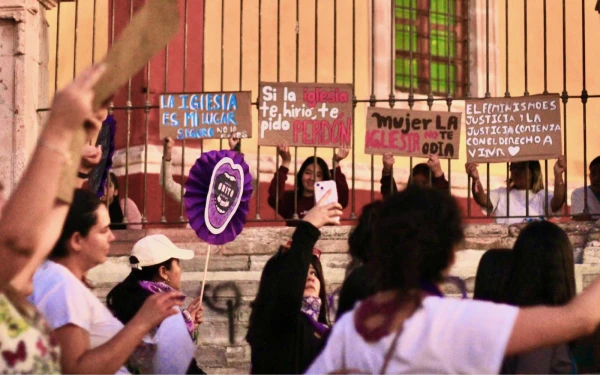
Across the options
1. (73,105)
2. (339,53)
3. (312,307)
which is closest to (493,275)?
(312,307)

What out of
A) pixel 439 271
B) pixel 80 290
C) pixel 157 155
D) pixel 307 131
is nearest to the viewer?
pixel 439 271

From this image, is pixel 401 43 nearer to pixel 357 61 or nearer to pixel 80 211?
pixel 357 61

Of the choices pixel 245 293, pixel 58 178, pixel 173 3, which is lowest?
pixel 245 293

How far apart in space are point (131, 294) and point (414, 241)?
263cm

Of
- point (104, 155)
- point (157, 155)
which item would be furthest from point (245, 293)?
point (157, 155)

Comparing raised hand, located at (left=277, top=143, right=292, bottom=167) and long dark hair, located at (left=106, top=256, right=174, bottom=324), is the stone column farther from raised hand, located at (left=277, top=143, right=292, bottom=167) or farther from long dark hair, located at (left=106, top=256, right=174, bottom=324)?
long dark hair, located at (left=106, top=256, right=174, bottom=324)

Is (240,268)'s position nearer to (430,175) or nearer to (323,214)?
(430,175)

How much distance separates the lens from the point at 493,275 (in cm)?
459

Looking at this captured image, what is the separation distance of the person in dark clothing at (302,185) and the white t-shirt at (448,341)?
5922 mm

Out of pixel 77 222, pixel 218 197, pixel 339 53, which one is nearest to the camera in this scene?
pixel 77 222

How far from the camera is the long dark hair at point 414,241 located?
3.31 m

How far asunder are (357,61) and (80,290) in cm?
969

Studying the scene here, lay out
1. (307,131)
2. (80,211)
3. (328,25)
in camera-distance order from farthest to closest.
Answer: (328,25), (307,131), (80,211)

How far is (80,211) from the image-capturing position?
168 inches
